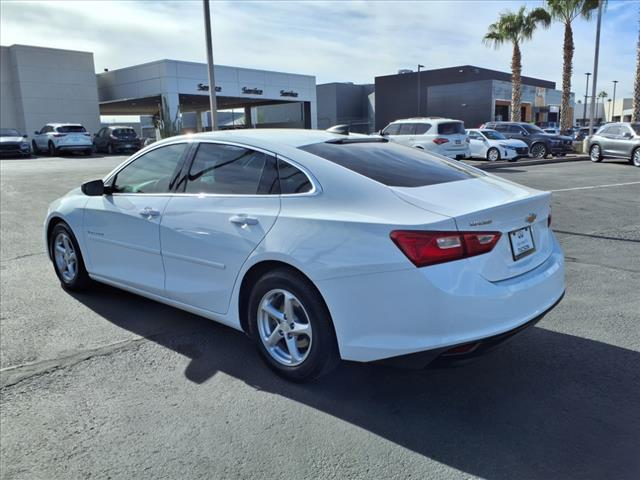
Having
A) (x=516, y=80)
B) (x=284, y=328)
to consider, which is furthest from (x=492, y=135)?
(x=284, y=328)

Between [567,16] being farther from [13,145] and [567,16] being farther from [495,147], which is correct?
[13,145]

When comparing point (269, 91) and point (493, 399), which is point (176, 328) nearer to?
point (493, 399)

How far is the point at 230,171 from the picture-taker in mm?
3885

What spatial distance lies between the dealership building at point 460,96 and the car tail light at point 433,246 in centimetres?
5142

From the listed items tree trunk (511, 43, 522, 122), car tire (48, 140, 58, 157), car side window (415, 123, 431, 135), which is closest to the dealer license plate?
car side window (415, 123, 431, 135)

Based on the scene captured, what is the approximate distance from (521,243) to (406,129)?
17.1 m

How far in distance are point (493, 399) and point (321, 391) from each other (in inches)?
41.0

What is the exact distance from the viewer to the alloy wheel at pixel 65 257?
5.34 meters

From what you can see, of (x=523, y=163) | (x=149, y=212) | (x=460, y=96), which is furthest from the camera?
(x=460, y=96)

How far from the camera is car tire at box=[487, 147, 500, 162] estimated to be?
73.8ft

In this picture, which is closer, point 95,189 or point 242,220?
point 242,220

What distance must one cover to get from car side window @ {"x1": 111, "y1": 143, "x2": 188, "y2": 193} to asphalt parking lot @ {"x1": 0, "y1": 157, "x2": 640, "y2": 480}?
1147mm

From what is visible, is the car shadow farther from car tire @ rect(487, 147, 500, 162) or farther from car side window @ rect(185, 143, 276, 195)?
car tire @ rect(487, 147, 500, 162)

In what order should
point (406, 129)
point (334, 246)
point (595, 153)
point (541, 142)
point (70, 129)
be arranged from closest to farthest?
point (334, 246) < point (406, 129) < point (595, 153) < point (541, 142) < point (70, 129)
